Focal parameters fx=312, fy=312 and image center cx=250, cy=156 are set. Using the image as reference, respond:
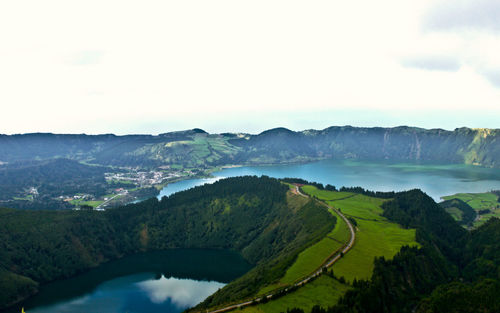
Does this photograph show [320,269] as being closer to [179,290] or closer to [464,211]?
[179,290]

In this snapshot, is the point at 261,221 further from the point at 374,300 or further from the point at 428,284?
the point at 374,300

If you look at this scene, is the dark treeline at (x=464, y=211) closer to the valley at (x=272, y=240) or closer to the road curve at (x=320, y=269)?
the valley at (x=272, y=240)

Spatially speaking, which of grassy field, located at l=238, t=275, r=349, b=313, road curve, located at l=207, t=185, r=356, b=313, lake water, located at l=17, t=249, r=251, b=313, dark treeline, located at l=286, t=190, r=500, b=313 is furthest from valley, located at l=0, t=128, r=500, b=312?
lake water, located at l=17, t=249, r=251, b=313

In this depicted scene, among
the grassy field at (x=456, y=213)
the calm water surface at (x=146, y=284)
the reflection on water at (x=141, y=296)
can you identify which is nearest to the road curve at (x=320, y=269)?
the reflection on water at (x=141, y=296)

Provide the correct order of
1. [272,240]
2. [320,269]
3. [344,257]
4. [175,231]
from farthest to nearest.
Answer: [175,231] → [272,240] → [344,257] → [320,269]

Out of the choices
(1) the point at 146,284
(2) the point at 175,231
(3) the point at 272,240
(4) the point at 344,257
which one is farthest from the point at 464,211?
(1) the point at 146,284

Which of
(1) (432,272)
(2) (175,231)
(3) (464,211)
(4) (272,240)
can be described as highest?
(1) (432,272)
